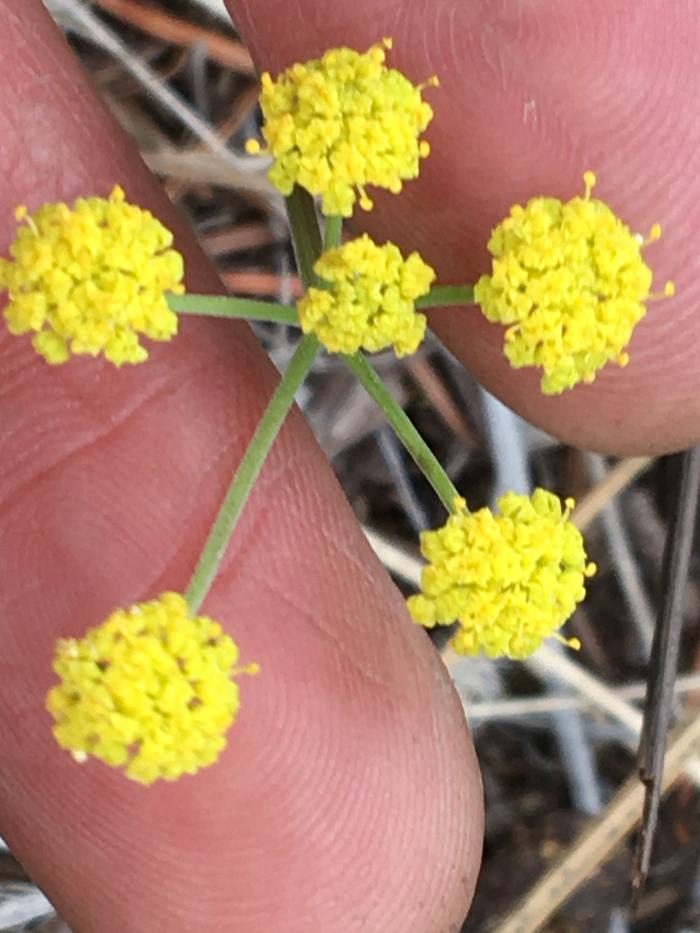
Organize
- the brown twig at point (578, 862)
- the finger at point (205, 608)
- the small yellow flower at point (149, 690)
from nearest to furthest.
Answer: the small yellow flower at point (149, 690)
the finger at point (205, 608)
the brown twig at point (578, 862)

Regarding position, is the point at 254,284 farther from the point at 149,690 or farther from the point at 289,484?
the point at 149,690

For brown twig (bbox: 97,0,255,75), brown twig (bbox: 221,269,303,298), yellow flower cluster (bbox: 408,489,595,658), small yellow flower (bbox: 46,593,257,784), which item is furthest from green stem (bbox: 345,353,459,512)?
brown twig (bbox: 97,0,255,75)

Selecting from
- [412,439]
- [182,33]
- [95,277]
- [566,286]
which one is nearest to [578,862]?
[412,439]

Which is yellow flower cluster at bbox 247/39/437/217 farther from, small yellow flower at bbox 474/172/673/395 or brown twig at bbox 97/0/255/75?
brown twig at bbox 97/0/255/75

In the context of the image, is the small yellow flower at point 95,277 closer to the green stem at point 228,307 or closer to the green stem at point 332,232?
the green stem at point 228,307

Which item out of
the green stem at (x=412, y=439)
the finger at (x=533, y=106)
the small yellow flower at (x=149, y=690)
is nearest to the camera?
the small yellow flower at (x=149, y=690)

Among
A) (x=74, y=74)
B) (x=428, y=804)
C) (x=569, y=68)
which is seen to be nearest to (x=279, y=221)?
(x=74, y=74)

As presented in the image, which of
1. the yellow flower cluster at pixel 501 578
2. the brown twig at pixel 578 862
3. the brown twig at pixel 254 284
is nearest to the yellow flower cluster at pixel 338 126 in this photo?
the yellow flower cluster at pixel 501 578
